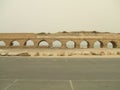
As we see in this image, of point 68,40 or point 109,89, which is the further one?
point 68,40

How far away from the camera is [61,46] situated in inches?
1761

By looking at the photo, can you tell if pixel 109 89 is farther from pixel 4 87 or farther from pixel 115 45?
pixel 115 45

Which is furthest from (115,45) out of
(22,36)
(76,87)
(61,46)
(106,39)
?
(76,87)

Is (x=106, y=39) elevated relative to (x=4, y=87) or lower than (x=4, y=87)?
lower

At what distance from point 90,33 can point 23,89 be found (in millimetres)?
41248

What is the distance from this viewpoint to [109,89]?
19.1ft

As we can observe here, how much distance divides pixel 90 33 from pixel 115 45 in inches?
173

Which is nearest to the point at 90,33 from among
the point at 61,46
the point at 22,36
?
the point at 61,46

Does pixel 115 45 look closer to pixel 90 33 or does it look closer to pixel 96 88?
pixel 90 33

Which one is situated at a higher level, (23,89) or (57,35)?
(23,89)

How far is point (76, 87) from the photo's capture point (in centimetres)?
599

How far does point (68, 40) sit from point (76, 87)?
39.4m

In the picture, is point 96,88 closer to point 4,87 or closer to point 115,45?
point 4,87

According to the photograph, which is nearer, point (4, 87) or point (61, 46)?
point (4, 87)
